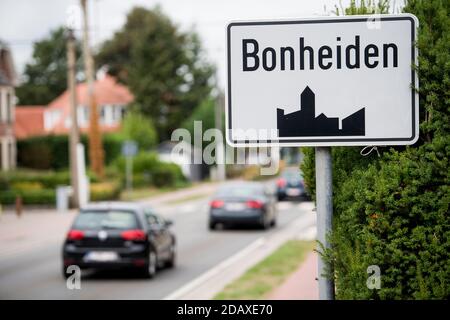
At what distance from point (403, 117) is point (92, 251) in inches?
470

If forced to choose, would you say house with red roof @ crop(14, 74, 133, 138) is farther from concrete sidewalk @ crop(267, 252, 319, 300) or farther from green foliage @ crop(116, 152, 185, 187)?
concrete sidewalk @ crop(267, 252, 319, 300)

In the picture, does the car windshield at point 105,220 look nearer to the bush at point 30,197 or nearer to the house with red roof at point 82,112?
the bush at point 30,197

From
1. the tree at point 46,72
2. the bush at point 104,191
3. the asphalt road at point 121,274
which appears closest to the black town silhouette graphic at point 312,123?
the asphalt road at point 121,274

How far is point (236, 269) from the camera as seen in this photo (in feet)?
54.7

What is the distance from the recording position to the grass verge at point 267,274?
1243 centimetres

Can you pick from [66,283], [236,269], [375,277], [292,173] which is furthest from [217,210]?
[375,277]

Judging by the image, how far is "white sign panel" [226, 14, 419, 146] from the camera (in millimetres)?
4027

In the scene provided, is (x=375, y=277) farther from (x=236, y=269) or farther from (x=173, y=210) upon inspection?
(x=173, y=210)

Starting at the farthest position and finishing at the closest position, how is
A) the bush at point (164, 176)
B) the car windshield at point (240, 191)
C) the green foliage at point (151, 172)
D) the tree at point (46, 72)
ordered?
the tree at point (46, 72) < the bush at point (164, 176) < the green foliage at point (151, 172) < the car windshield at point (240, 191)

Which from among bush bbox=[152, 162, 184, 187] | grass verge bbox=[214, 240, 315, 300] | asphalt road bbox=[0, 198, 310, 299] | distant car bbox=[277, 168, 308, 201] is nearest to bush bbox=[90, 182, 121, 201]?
distant car bbox=[277, 168, 308, 201]

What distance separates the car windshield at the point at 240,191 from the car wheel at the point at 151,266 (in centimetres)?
1067

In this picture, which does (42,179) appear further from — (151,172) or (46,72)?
(46,72)

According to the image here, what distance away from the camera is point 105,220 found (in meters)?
15.6

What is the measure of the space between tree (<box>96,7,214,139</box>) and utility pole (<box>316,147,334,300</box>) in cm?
7539
